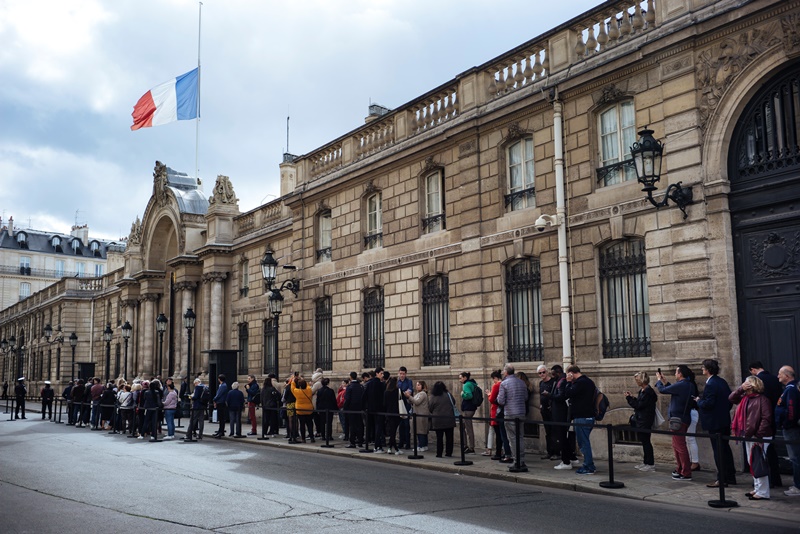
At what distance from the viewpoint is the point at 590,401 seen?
43.0ft

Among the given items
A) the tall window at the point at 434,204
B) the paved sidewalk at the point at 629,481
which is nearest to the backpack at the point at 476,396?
the paved sidewalk at the point at 629,481

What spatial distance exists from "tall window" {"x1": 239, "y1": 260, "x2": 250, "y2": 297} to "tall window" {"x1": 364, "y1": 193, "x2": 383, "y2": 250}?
10981mm

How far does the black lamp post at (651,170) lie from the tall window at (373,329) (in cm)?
1016

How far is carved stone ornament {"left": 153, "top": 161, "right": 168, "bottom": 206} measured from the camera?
3947 cm

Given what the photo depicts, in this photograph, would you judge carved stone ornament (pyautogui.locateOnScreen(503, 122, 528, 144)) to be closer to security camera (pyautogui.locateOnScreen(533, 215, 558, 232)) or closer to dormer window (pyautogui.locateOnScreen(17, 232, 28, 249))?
security camera (pyautogui.locateOnScreen(533, 215, 558, 232))

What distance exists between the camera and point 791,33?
40.5 ft

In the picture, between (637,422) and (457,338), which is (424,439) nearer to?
(457,338)

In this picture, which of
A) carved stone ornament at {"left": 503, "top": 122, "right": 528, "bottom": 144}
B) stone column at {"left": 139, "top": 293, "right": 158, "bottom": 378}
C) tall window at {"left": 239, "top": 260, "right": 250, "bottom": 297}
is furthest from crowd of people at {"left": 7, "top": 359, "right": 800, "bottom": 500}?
stone column at {"left": 139, "top": 293, "right": 158, "bottom": 378}

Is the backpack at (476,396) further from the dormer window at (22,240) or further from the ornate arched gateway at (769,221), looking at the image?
the dormer window at (22,240)

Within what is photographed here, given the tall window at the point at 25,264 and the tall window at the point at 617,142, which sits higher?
the tall window at the point at 25,264

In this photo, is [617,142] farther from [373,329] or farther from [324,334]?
[324,334]

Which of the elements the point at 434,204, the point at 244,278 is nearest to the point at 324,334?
the point at 434,204

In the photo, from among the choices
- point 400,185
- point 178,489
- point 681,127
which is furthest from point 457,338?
point 178,489

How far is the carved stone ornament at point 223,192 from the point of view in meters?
34.3
